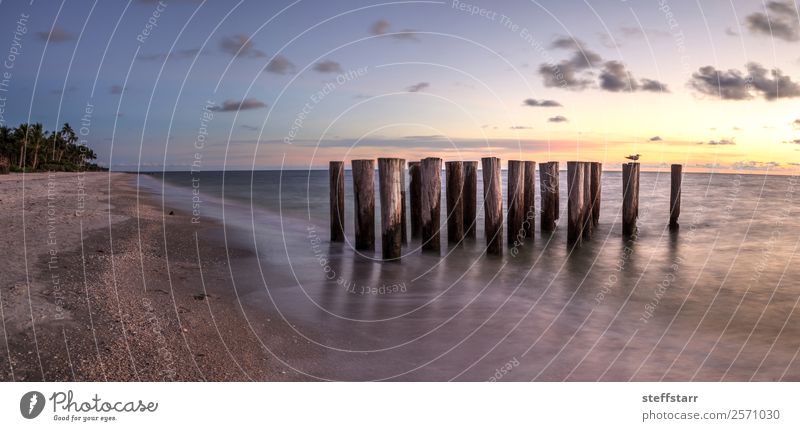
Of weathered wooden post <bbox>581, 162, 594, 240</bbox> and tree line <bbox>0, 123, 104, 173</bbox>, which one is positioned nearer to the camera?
weathered wooden post <bbox>581, 162, 594, 240</bbox>

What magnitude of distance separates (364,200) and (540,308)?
15.1ft

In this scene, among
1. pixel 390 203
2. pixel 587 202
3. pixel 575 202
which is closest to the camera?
pixel 390 203

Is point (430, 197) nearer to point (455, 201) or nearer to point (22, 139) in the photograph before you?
point (455, 201)

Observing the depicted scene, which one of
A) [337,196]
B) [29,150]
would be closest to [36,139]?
[29,150]

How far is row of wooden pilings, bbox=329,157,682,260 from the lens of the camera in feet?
38.1

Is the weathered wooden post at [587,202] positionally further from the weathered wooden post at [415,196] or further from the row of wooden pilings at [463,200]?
the weathered wooden post at [415,196]

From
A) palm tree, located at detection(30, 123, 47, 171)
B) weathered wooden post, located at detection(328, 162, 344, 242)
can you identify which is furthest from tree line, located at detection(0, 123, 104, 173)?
weathered wooden post, located at detection(328, 162, 344, 242)

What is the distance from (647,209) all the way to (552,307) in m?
19.0

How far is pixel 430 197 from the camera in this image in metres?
12.4

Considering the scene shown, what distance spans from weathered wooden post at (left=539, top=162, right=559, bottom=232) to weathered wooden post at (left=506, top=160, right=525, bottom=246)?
159 centimetres

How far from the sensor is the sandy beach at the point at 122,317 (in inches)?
193

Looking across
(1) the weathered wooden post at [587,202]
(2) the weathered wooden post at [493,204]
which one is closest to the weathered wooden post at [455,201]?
(2) the weathered wooden post at [493,204]

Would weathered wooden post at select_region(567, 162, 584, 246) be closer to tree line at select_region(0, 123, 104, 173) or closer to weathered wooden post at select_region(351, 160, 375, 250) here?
weathered wooden post at select_region(351, 160, 375, 250)

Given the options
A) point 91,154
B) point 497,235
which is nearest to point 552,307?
point 497,235
